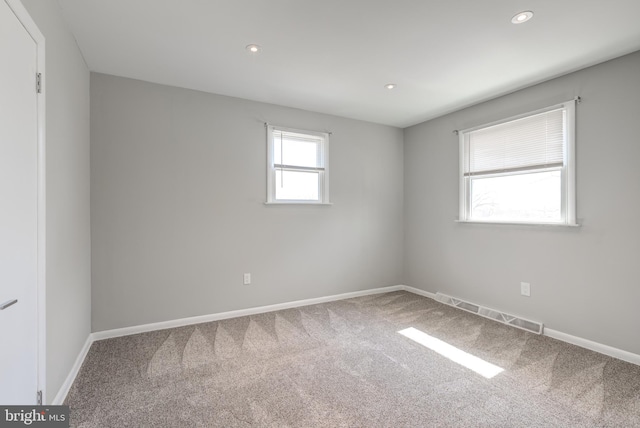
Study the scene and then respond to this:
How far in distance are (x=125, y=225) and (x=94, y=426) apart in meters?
1.78

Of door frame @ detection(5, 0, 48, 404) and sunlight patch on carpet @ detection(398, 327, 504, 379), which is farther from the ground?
door frame @ detection(5, 0, 48, 404)

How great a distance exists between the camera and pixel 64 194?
1.99m

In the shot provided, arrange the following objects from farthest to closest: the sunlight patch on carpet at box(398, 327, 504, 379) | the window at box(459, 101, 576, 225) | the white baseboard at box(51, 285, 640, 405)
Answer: the window at box(459, 101, 576, 225) < the sunlight patch on carpet at box(398, 327, 504, 379) < the white baseboard at box(51, 285, 640, 405)

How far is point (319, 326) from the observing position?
315cm

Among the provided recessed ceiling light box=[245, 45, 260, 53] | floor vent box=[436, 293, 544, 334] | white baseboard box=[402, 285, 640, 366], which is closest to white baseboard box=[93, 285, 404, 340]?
floor vent box=[436, 293, 544, 334]

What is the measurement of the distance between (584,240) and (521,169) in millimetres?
901

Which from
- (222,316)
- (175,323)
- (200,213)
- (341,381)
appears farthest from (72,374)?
(341,381)

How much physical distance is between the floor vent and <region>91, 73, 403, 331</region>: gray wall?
3.87 ft

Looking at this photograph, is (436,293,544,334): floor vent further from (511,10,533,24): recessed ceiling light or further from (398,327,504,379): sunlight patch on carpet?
(511,10,533,24): recessed ceiling light

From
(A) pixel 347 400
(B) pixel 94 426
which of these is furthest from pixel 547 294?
(B) pixel 94 426

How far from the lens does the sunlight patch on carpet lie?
2.29 metres

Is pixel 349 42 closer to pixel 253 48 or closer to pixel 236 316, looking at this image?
pixel 253 48

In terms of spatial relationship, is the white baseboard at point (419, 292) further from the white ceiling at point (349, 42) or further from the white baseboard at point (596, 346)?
the white ceiling at point (349, 42)

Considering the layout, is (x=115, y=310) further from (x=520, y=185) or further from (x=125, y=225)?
(x=520, y=185)
